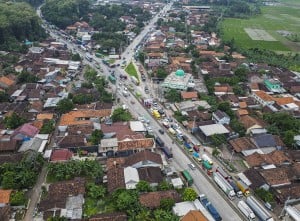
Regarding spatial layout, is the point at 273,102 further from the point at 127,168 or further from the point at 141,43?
the point at 141,43

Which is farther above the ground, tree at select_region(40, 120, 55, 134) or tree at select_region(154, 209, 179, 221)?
tree at select_region(154, 209, 179, 221)

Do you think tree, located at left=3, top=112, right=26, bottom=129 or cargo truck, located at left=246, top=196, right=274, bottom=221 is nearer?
cargo truck, located at left=246, top=196, right=274, bottom=221

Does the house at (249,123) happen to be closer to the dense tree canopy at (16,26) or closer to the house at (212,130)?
the house at (212,130)

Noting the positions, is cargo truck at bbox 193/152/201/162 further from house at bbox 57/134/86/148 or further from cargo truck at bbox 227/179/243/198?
house at bbox 57/134/86/148

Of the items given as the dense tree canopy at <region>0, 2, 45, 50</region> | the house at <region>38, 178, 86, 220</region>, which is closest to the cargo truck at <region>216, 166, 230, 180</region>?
the house at <region>38, 178, 86, 220</region>

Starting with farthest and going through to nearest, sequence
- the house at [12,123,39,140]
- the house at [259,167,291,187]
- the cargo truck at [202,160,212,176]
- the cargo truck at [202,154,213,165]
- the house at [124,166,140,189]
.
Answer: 1. the house at [12,123,39,140]
2. the cargo truck at [202,154,213,165]
3. the cargo truck at [202,160,212,176]
4. the house at [259,167,291,187]
5. the house at [124,166,140,189]

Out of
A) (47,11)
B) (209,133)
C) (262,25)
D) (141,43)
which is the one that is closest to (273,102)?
(209,133)

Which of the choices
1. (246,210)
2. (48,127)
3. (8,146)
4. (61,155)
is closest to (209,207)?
(246,210)
